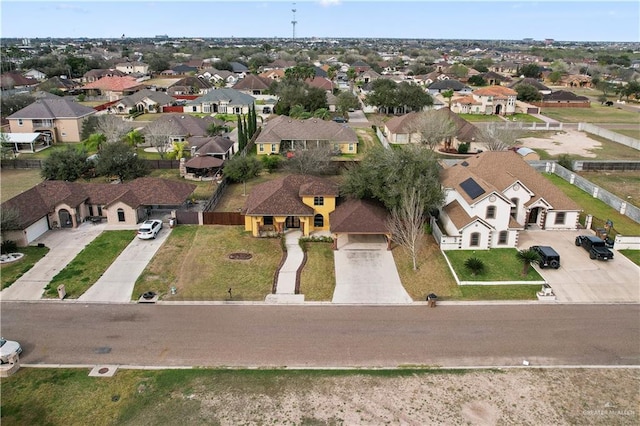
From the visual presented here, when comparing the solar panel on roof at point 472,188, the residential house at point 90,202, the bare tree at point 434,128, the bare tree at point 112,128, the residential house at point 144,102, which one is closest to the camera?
the solar panel on roof at point 472,188

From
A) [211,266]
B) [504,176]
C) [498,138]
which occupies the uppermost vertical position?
[498,138]

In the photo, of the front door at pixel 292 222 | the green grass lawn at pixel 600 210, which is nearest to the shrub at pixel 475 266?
the front door at pixel 292 222

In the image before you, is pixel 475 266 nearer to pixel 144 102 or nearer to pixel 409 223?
pixel 409 223

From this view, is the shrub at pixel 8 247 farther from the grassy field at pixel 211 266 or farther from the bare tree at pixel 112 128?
the bare tree at pixel 112 128

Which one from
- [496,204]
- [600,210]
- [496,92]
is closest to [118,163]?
[496,204]

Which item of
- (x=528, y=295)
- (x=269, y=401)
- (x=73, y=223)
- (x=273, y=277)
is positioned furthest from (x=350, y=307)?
(x=73, y=223)

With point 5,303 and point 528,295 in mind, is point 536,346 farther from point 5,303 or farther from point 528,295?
point 5,303
